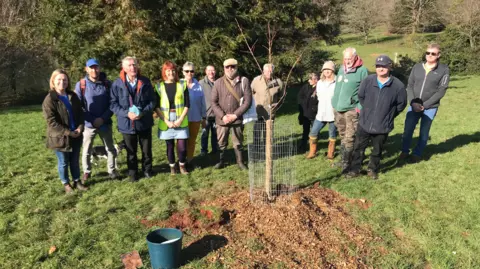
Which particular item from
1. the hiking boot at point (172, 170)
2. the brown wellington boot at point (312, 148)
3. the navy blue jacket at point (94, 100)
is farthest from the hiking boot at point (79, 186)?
the brown wellington boot at point (312, 148)

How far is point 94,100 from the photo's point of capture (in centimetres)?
560

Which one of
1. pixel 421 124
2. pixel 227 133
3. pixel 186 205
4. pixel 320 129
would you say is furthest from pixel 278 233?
pixel 421 124

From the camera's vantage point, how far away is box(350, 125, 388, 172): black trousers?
575 centimetres

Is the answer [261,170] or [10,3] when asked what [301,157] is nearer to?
[261,170]

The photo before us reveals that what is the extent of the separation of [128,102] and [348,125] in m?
3.87

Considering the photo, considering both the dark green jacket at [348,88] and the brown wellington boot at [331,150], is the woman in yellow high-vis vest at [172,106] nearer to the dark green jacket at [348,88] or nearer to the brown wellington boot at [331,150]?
the dark green jacket at [348,88]

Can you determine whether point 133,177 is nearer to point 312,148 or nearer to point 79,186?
point 79,186

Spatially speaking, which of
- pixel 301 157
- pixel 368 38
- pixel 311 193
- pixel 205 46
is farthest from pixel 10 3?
pixel 368 38

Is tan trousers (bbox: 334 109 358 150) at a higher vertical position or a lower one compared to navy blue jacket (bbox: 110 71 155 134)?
lower

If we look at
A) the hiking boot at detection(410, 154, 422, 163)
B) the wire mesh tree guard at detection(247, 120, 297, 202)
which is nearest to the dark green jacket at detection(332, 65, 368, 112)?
the wire mesh tree guard at detection(247, 120, 297, 202)

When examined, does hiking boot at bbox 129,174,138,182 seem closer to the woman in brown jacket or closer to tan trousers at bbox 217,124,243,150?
the woman in brown jacket

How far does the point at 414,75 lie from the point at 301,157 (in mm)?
2796

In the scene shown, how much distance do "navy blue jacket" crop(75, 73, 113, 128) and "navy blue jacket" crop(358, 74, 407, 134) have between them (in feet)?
14.1

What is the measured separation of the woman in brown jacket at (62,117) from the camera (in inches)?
197
